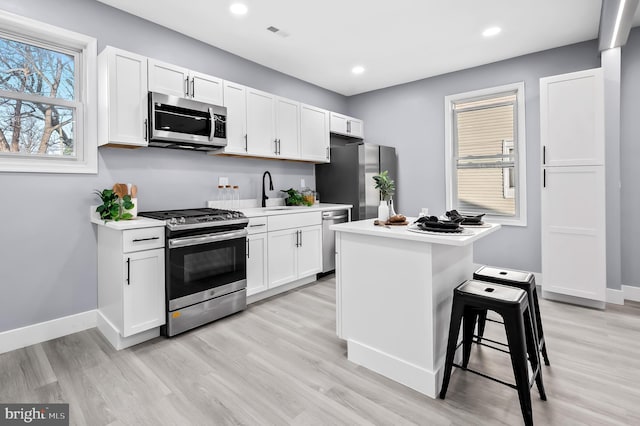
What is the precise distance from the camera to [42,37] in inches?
102

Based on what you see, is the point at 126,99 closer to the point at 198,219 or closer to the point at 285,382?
the point at 198,219

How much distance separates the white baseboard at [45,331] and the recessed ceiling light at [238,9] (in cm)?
297

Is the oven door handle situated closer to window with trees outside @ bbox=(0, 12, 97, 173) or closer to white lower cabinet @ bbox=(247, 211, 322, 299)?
white lower cabinet @ bbox=(247, 211, 322, 299)

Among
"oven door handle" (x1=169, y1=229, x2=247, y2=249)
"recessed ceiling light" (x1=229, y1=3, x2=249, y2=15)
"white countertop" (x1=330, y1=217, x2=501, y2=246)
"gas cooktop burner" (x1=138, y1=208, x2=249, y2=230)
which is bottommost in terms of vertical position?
"oven door handle" (x1=169, y1=229, x2=247, y2=249)

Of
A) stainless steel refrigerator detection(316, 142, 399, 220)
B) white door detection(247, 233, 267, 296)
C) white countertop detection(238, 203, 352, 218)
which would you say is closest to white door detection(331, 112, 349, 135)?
stainless steel refrigerator detection(316, 142, 399, 220)

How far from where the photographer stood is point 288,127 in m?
4.17

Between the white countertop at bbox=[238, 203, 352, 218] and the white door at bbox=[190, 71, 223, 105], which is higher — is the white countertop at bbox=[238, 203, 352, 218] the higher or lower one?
the lower one

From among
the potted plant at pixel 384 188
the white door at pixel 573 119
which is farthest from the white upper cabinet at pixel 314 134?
the white door at pixel 573 119

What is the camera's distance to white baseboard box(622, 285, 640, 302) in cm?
345

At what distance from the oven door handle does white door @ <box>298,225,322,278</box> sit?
984 millimetres

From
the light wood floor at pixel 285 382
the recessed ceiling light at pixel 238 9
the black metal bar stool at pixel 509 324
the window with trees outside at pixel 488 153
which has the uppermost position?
the recessed ceiling light at pixel 238 9

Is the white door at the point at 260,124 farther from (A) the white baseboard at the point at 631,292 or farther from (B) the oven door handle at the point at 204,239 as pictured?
(A) the white baseboard at the point at 631,292

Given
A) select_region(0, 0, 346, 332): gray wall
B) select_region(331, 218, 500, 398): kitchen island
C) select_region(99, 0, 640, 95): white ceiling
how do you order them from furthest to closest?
select_region(99, 0, 640, 95): white ceiling → select_region(0, 0, 346, 332): gray wall → select_region(331, 218, 500, 398): kitchen island

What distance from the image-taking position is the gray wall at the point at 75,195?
246 centimetres
